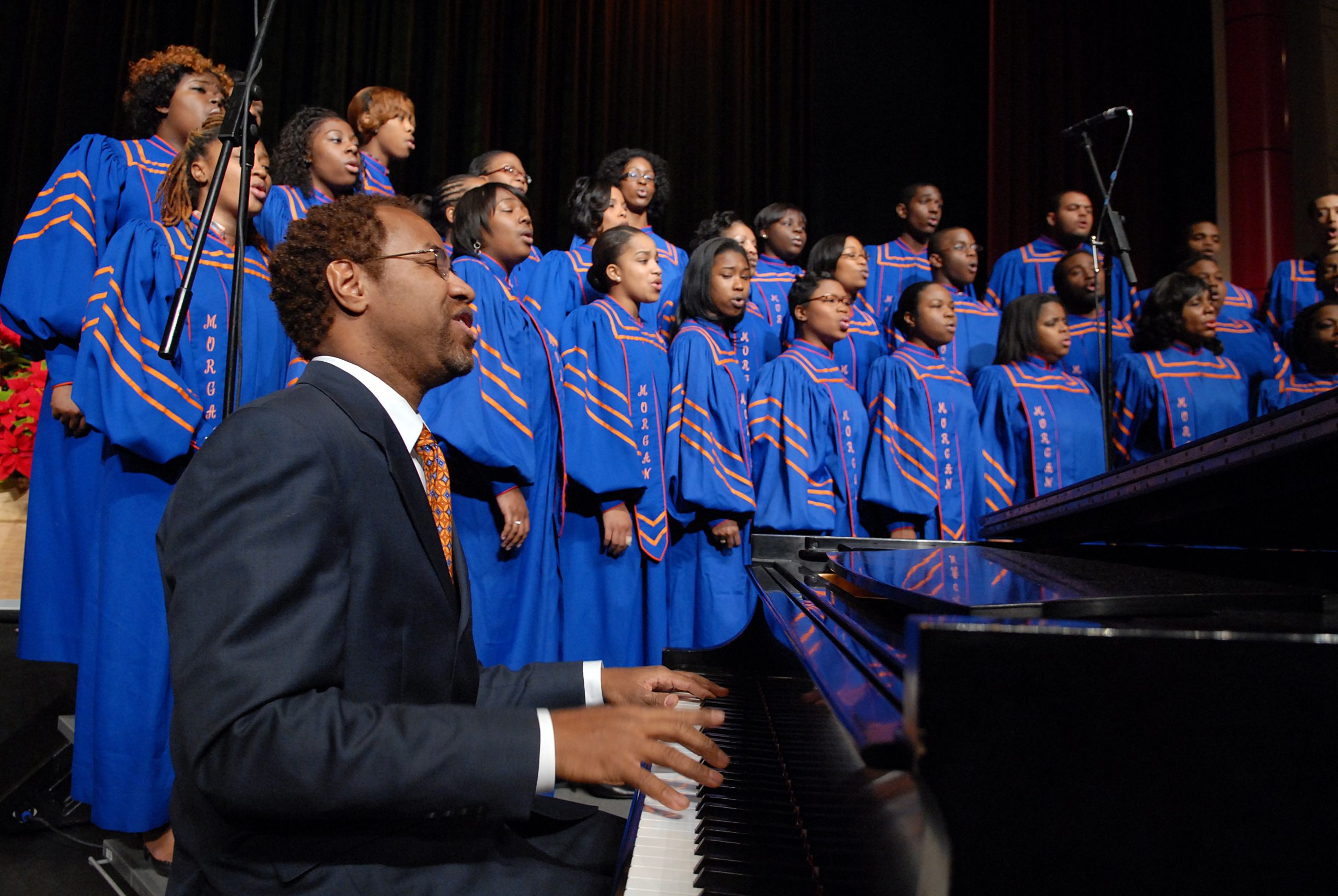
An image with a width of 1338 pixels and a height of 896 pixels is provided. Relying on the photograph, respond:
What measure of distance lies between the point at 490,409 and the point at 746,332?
1780mm

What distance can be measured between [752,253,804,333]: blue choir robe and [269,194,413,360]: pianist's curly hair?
364cm

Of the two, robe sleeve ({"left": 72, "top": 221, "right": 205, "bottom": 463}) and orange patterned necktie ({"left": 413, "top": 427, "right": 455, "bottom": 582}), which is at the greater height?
robe sleeve ({"left": 72, "top": 221, "right": 205, "bottom": 463})

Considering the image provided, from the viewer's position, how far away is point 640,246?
3830 mm

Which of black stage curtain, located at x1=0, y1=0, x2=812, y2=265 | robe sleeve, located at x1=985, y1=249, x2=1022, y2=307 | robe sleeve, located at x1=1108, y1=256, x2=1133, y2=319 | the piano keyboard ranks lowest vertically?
the piano keyboard

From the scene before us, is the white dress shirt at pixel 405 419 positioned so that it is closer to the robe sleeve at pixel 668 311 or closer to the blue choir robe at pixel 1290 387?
the robe sleeve at pixel 668 311

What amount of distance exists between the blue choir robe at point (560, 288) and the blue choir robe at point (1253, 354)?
3.71 metres

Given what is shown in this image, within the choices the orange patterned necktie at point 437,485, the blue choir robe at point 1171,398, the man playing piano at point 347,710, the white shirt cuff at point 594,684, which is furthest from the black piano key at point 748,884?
the blue choir robe at point 1171,398

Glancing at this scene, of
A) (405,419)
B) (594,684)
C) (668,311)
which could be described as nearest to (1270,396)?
(668,311)

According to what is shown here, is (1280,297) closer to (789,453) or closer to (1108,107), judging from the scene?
(1108,107)

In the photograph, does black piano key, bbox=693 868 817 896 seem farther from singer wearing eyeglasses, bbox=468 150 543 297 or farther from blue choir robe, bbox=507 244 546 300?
singer wearing eyeglasses, bbox=468 150 543 297

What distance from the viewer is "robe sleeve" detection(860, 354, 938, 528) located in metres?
4.11

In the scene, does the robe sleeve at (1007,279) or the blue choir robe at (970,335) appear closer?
the blue choir robe at (970,335)

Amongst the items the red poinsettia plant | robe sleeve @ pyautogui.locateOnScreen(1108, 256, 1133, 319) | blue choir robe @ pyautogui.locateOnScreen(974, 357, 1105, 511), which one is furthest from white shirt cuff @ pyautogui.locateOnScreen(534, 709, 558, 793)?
robe sleeve @ pyautogui.locateOnScreen(1108, 256, 1133, 319)

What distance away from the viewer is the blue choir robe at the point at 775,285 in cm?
498
